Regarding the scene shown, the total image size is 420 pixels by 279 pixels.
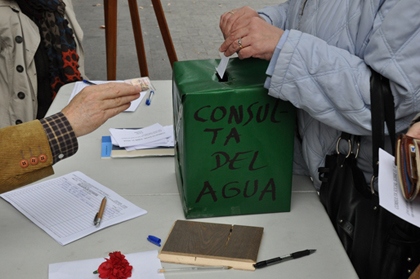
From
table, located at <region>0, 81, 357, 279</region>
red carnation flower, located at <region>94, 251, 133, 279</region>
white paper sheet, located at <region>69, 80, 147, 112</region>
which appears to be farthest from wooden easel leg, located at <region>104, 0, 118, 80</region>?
red carnation flower, located at <region>94, 251, 133, 279</region>

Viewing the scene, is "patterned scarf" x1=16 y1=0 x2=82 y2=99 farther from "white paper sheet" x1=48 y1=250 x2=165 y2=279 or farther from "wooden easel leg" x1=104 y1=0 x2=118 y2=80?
"white paper sheet" x1=48 y1=250 x2=165 y2=279

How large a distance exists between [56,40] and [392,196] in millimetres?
2260

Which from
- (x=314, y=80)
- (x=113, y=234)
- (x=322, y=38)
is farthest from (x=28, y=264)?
(x=322, y=38)

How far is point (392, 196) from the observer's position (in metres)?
1.26

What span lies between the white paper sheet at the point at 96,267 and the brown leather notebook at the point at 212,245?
1.3 inches

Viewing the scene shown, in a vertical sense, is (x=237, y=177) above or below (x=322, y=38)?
below

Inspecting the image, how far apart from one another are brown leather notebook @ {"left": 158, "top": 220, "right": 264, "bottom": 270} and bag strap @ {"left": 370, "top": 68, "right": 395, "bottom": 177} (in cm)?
38

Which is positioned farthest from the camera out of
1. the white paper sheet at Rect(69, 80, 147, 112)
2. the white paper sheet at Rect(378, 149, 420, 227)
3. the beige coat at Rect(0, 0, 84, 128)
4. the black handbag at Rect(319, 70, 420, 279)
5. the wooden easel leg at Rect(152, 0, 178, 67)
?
the wooden easel leg at Rect(152, 0, 178, 67)

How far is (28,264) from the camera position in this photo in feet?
4.73

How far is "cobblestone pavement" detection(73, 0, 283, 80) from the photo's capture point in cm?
541

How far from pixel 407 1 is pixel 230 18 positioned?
1.67 ft

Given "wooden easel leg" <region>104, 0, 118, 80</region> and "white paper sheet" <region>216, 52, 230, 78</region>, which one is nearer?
"white paper sheet" <region>216, 52, 230, 78</region>

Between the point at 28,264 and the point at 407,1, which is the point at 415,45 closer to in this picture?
the point at 407,1

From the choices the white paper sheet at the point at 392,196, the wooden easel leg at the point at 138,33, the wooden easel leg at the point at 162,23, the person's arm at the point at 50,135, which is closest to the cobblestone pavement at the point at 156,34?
the wooden easel leg at the point at 138,33
